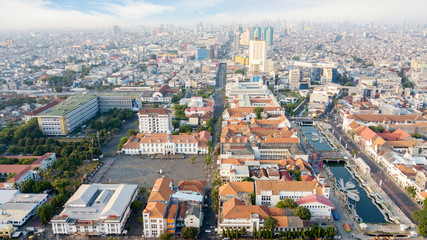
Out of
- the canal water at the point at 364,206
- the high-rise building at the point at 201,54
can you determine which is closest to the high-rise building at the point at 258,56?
the high-rise building at the point at 201,54

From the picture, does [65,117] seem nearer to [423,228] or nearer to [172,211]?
[172,211]

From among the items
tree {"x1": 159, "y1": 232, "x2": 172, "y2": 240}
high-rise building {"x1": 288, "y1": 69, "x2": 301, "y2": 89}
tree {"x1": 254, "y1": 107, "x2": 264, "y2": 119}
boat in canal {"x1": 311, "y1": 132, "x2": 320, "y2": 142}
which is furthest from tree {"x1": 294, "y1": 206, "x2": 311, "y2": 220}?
high-rise building {"x1": 288, "y1": 69, "x2": 301, "y2": 89}

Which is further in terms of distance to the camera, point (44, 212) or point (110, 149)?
point (110, 149)

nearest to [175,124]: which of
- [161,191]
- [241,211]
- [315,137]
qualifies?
[315,137]

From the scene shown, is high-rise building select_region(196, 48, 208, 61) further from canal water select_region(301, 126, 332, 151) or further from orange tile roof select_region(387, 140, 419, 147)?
orange tile roof select_region(387, 140, 419, 147)

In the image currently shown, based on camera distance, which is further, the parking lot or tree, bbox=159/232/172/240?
the parking lot

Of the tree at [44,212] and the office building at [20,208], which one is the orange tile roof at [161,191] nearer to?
the tree at [44,212]
